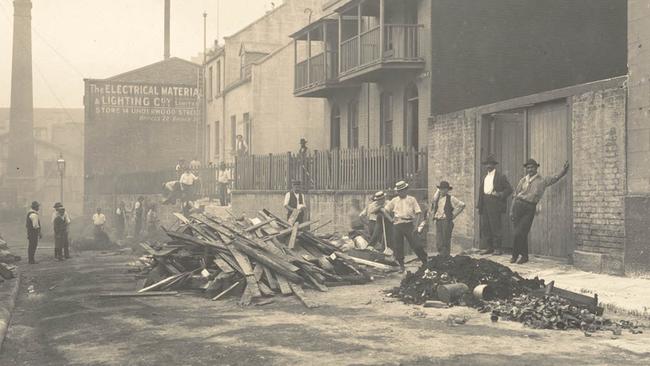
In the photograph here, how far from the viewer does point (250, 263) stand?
11.7 meters

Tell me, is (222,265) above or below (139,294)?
above

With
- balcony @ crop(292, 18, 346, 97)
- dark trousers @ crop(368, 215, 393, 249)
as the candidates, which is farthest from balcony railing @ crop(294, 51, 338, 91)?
dark trousers @ crop(368, 215, 393, 249)

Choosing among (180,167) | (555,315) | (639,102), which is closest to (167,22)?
(180,167)

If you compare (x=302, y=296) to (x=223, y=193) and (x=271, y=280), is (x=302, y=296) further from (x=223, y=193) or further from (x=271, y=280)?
(x=223, y=193)

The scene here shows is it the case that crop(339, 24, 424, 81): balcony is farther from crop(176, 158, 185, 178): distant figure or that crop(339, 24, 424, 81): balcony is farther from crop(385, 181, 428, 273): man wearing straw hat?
crop(176, 158, 185, 178): distant figure

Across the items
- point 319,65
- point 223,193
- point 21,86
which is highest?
point 21,86

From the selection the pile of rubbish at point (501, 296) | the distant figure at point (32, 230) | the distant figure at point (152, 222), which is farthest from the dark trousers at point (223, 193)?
the pile of rubbish at point (501, 296)

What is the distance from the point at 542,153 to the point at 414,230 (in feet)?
10.2

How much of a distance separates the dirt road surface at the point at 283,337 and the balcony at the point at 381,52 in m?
10.8

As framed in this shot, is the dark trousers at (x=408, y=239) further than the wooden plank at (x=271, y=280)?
Yes

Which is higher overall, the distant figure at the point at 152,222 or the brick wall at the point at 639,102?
the brick wall at the point at 639,102

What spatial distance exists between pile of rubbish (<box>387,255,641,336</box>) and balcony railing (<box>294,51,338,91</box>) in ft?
50.8

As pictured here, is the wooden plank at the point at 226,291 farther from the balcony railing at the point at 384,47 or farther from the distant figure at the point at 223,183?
the distant figure at the point at 223,183

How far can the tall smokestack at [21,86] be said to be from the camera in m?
48.1
